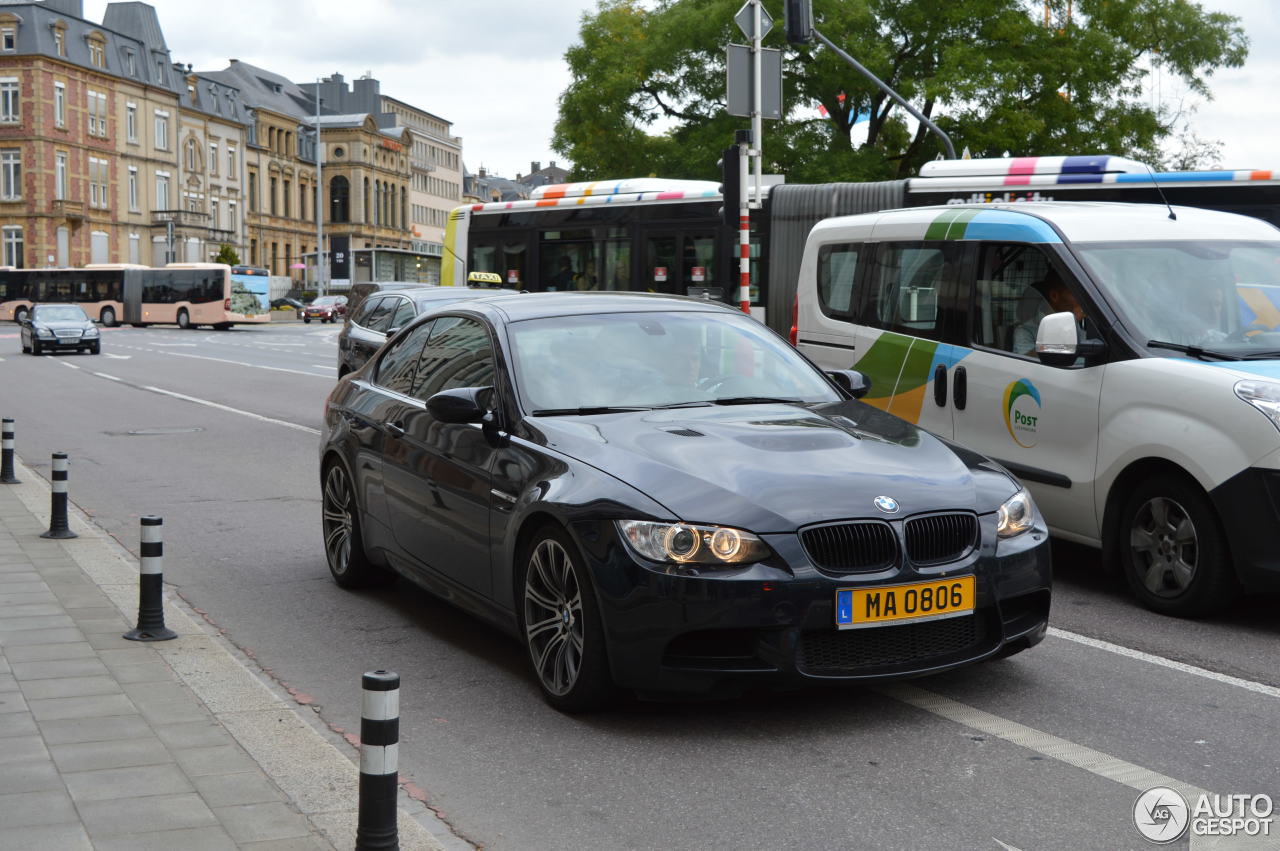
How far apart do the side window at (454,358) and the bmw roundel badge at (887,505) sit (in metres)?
1.91

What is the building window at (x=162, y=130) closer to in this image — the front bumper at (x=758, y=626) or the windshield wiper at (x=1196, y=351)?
the windshield wiper at (x=1196, y=351)

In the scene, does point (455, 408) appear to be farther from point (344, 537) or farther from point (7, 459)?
point (7, 459)

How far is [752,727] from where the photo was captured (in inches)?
204

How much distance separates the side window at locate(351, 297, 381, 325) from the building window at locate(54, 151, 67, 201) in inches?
2983

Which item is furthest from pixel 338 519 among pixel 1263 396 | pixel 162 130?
pixel 162 130

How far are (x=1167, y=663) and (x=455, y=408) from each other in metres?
3.04

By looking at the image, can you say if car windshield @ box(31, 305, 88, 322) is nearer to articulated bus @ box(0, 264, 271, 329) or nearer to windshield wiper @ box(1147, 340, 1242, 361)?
articulated bus @ box(0, 264, 271, 329)

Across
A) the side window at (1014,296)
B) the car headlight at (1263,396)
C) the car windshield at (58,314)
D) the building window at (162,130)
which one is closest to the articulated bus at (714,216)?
the side window at (1014,296)

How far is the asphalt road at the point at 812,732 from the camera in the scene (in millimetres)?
4250

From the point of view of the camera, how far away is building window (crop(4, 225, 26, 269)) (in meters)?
85.2

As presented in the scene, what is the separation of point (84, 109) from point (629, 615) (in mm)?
92062

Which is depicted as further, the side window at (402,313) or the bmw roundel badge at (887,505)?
the side window at (402,313)

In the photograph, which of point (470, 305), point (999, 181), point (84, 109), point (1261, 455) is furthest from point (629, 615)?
point (84, 109)

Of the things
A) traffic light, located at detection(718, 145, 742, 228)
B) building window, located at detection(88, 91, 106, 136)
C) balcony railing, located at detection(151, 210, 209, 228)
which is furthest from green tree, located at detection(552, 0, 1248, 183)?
balcony railing, located at detection(151, 210, 209, 228)
